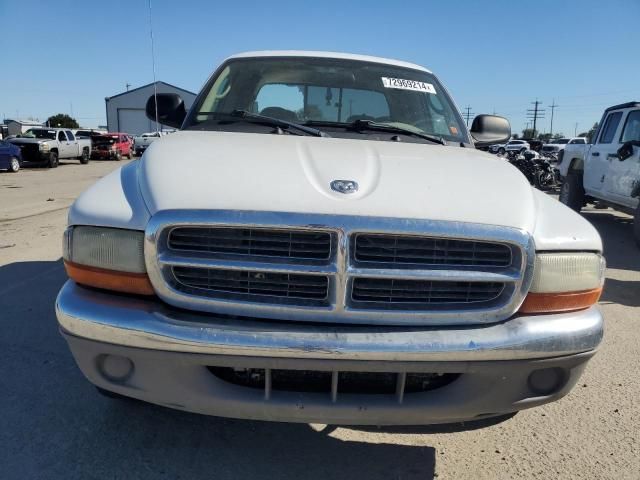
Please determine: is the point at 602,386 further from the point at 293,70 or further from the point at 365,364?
the point at 293,70

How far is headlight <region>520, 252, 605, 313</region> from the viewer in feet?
6.59

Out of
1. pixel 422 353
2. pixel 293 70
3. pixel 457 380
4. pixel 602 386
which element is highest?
pixel 293 70

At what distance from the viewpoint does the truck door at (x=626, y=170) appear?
784cm

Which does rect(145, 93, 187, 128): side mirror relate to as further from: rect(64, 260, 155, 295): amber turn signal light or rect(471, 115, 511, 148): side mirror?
rect(471, 115, 511, 148): side mirror

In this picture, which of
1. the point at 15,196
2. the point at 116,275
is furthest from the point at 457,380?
the point at 15,196

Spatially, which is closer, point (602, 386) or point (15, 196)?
point (602, 386)

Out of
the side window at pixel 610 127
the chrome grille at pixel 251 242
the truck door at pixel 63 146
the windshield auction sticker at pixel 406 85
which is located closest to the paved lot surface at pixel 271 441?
the chrome grille at pixel 251 242

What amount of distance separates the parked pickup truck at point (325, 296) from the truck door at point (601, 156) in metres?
7.74

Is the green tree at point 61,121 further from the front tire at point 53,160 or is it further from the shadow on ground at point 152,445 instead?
the shadow on ground at point 152,445

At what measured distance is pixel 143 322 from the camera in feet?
6.02

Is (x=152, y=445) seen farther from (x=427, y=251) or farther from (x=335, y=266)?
(x=427, y=251)

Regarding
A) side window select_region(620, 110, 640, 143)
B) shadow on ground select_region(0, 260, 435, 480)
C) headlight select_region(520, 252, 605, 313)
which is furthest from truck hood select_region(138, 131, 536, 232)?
side window select_region(620, 110, 640, 143)

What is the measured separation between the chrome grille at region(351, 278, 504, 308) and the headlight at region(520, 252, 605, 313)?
0.15 m

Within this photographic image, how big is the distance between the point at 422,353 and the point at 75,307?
127cm
